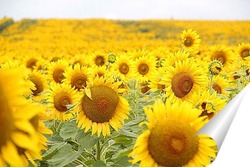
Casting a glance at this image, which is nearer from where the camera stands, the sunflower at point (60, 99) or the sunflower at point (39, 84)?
the sunflower at point (60, 99)

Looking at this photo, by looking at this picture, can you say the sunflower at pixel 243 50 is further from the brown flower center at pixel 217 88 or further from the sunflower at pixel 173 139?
the sunflower at pixel 173 139

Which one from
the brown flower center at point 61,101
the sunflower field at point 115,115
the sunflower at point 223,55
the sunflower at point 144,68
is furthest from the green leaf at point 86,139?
the sunflower at point 223,55

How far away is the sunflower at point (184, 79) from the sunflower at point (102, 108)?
0.78 meters

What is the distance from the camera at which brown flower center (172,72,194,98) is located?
3.03 metres

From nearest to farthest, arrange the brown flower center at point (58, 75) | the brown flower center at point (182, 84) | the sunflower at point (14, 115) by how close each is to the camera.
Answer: the sunflower at point (14, 115)
the brown flower center at point (182, 84)
the brown flower center at point (58, 75)

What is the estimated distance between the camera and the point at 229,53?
179 inches

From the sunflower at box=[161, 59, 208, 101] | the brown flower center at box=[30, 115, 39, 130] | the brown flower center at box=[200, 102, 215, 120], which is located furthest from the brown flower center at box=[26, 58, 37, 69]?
the brown flower center at box=[30, 115, 39, 130]

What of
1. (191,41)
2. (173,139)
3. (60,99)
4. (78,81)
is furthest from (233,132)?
(191,41)

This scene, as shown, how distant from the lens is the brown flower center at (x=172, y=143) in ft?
4.88

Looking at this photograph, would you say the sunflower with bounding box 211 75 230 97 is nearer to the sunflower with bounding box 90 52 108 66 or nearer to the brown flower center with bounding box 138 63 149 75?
the brown flower center with bounding box 138 63 149 75

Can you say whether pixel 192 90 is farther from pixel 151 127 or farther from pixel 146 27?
pixel 146 27

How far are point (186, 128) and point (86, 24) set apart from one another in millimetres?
18966

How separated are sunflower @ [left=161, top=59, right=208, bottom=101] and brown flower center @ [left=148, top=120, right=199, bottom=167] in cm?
150

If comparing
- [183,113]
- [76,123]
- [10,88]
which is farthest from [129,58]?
[10,88]
